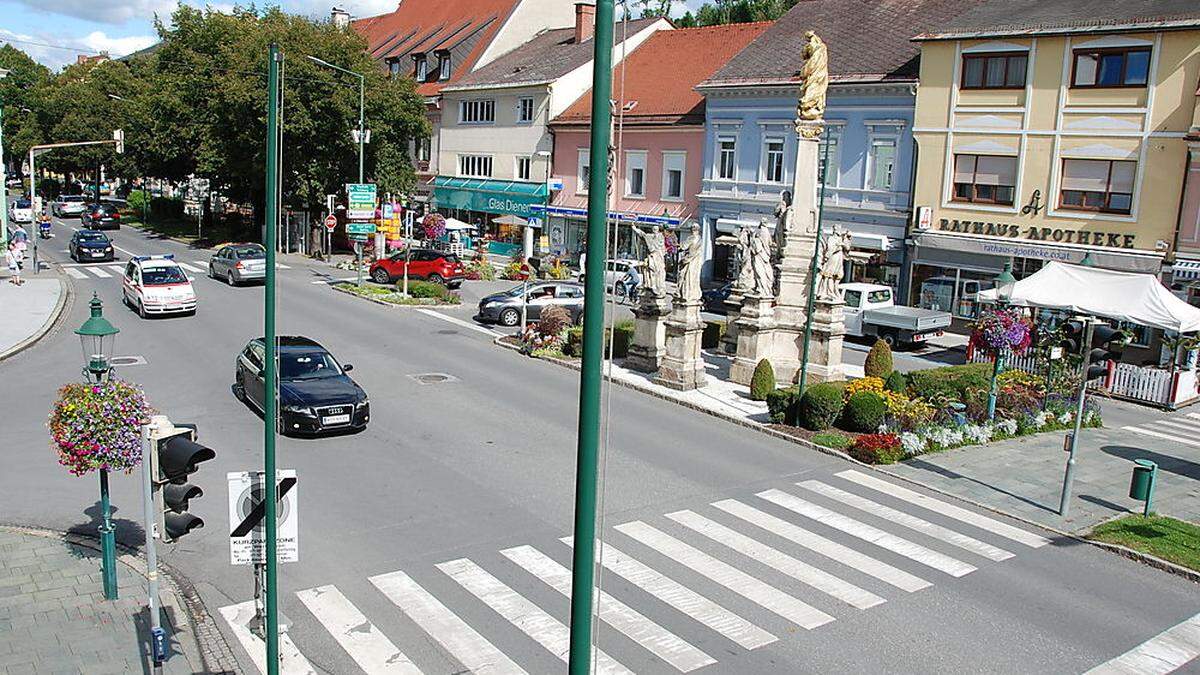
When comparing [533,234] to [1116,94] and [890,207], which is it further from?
[1116,94]

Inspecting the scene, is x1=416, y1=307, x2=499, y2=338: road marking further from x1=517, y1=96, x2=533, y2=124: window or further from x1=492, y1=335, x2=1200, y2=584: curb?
x1=517, y1=96, x2=533, y2=124: window

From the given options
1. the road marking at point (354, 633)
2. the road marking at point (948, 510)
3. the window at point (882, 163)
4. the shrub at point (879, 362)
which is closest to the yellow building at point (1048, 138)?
the window at point (882, 163)

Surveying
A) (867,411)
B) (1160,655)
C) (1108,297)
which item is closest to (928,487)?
(867,411)

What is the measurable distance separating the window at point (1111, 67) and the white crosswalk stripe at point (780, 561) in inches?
921

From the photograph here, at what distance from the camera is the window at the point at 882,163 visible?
→ 36.1 metres

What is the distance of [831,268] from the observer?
2298 cm

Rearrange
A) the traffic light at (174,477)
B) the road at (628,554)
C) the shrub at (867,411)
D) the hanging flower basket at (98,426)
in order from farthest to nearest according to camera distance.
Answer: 1. the shrub at (867,411)
2. the hanging flower basket at (98,426)
3. the road at (628,554)
4. the traffic light at (174,477)

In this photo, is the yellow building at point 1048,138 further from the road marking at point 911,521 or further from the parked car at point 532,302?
the road marking at point 911,521

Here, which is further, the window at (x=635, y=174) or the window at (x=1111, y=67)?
the window at (x=635, y=174)

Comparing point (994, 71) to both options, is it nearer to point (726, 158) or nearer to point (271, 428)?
point (726, 158)

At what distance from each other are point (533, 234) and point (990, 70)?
80.2ft

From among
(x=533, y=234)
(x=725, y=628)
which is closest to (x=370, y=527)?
(x=725, y=628)

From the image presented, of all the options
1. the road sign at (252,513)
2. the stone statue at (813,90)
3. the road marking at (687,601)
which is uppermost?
the stone statue at (813,90)

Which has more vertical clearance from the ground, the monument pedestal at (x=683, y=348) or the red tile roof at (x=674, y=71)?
the red tile roof at (x=674, y=71)
